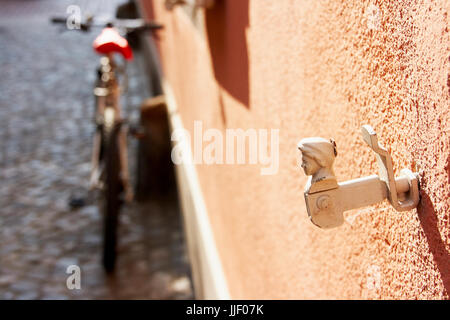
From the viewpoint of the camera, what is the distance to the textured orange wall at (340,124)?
96 cm

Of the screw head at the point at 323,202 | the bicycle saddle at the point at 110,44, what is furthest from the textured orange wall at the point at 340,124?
the bicycle saddle at the point at 110,44

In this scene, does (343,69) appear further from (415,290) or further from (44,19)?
(44,19)

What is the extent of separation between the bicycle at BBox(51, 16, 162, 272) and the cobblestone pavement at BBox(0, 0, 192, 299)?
258mm

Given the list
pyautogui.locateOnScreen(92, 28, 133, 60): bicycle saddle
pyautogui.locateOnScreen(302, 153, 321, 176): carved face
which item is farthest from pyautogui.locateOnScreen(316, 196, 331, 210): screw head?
pyautogui.locateOnScreen(92, 28, 133, 60): bicycle saddle

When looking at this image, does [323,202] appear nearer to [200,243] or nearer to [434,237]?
[434,237]

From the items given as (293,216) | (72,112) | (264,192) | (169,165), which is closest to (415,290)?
(293,216)

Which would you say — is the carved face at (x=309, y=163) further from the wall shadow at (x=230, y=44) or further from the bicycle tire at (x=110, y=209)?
the bicycle tire at (x=110, y=209)

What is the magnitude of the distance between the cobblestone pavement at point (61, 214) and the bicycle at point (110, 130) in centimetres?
26

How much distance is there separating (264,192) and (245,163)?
0.32m

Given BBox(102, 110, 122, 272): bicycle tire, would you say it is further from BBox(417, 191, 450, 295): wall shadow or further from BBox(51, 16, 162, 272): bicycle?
BBox(417, 191, 450, 295): wall shadow

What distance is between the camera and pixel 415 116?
100 centimetres

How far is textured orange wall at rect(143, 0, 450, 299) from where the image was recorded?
3.14 feet

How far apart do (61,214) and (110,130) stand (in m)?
1.08

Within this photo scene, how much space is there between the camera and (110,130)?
182 inches
